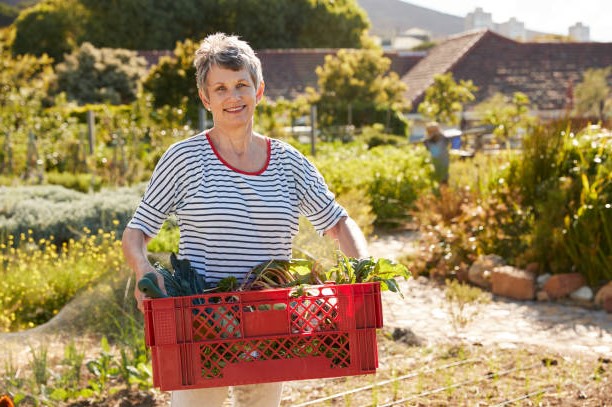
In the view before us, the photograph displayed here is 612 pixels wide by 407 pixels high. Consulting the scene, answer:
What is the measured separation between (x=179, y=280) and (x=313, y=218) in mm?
620

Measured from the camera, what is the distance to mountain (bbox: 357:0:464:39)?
13488 centimetres

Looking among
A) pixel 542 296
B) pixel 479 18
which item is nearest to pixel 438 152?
pixel 542 296

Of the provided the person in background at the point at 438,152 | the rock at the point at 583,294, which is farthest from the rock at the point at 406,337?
the person in background at the point at 438,152

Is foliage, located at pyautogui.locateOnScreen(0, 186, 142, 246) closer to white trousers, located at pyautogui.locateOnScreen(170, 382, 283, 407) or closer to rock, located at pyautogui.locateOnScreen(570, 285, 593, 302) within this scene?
rock, located at pyautogui.locateOnScreen(570, 285, 593, 302)

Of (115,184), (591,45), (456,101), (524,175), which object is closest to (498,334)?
(524,175)

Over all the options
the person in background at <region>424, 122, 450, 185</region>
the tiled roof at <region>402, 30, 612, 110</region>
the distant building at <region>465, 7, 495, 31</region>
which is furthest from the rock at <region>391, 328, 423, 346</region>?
the distant building at <region>465, 7, 495, 31</region>

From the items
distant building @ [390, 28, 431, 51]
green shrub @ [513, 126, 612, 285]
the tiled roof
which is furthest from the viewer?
distant building @ [390, 28, 431, 51]

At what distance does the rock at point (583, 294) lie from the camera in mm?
7188

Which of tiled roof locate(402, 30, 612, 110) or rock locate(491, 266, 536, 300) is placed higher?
tiled roof locate(402, 30, 612, 110)

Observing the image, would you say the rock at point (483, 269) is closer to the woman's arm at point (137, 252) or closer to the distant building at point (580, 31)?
the woman's arm at point (137, 252)

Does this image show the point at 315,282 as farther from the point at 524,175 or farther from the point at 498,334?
the point at 524,175

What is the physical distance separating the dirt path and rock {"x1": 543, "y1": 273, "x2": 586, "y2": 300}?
11 centimetres

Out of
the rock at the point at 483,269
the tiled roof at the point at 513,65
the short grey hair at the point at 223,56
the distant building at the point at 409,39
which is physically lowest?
the rock at the point at 483,269

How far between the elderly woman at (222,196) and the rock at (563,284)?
483 centimetres
